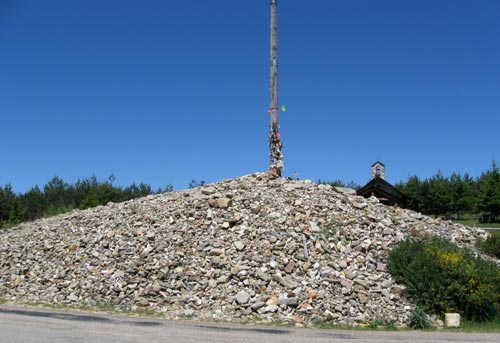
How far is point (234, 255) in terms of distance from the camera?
1474 cm

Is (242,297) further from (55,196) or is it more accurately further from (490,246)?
(55,196)

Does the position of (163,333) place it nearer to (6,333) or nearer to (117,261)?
(6,333)

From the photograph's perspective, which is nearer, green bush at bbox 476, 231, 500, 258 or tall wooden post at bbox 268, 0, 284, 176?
green bush at bbox 476, 231, 500, 258

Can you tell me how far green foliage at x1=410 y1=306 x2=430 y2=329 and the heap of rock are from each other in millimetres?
336

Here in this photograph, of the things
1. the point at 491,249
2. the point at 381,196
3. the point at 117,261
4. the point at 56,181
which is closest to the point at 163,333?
the point at 117,261

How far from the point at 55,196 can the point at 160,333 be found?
1648 inches

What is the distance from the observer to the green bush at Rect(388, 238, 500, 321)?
12664mm

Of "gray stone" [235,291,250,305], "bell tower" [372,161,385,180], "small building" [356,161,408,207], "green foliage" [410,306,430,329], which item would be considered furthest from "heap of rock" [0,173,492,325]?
"bell tower" [372,161,385,180]

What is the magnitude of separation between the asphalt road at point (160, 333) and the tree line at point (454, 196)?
3364cm

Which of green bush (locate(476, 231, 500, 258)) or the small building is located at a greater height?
the small building

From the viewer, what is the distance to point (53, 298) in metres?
14.8

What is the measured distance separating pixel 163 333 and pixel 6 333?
2.81 metres

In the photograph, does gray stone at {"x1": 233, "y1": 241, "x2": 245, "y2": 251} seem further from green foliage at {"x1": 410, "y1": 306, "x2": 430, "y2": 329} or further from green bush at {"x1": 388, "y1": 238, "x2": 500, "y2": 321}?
green foliage at {"x1": 410, "y1": 306, "x2": 430, "y2": 329}

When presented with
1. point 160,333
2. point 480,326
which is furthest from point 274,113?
point 160,333
